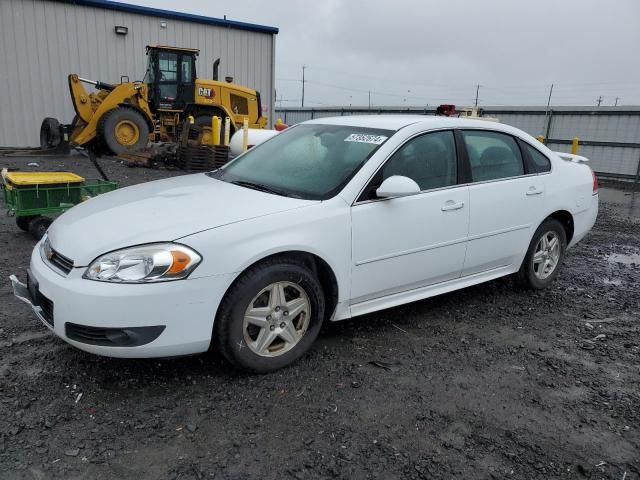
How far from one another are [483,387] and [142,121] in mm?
12830

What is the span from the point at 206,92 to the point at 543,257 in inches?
480

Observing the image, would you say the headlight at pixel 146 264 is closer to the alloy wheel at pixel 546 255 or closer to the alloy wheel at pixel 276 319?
the alloy wheel at pixel 276 319

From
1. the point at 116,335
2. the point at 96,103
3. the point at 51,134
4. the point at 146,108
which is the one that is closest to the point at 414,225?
the point at 116,335

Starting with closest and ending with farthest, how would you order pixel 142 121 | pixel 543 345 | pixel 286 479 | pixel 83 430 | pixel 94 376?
pixel 286 479 → pixel 83 430 → pixel 94 376 → pixel 543 345 → pixel 142 121

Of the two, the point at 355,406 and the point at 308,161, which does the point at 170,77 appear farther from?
the point at 355,406

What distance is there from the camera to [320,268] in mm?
3287

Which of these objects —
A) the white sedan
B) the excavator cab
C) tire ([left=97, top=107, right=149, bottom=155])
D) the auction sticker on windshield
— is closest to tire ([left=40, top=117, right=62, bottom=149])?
tire ([left=97, top=107, right=149, bottom=155])

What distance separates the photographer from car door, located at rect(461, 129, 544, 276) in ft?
13.2

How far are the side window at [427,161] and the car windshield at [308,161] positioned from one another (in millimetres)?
174

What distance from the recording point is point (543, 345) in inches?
148

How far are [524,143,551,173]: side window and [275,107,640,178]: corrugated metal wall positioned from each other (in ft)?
33.9

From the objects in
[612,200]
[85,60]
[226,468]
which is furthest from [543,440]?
[85,60]

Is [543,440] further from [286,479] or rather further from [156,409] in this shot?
[156,409]

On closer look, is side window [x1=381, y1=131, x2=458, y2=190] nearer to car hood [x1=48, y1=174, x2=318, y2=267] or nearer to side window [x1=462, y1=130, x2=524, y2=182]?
side window [x1=462, y1=130, x2=524, y2=182]
